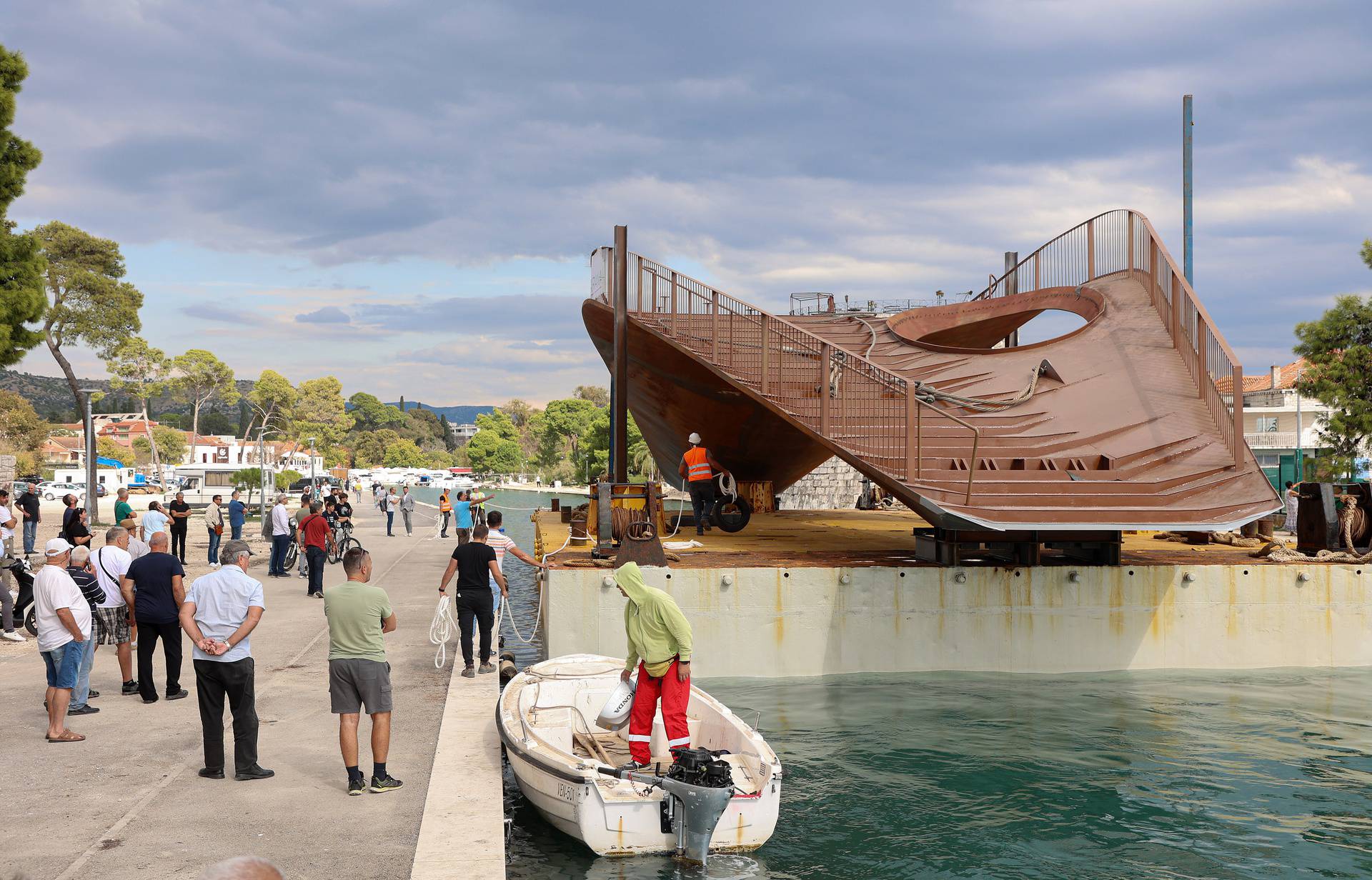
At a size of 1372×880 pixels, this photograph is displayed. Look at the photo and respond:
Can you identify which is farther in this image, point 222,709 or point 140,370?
point 140,370

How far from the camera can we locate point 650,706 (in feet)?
26.5

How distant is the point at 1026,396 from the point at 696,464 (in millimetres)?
6309

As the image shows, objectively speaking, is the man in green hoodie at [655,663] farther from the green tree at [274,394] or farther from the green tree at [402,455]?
the green tree at [402,455]

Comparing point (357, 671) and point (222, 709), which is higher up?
point (357, 671)

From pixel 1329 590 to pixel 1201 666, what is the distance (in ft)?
7.79

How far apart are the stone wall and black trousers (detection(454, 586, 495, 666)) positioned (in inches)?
2031

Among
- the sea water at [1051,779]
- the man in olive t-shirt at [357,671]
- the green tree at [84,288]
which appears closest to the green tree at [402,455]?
the green tree at [84,288]

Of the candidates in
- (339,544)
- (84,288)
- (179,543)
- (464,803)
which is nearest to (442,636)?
(464,803)

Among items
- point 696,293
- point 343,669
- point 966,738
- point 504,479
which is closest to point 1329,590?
point 966,738

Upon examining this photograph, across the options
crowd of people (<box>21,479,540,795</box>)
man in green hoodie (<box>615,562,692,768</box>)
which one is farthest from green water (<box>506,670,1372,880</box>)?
crowd of people (<box>21,479,540,795</box>)

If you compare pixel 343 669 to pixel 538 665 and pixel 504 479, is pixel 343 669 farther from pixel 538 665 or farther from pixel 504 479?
pixel 504 479

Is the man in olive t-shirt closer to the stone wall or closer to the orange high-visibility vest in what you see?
the orange high-visibility vest

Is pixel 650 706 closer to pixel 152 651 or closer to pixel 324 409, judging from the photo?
pixel 152 651

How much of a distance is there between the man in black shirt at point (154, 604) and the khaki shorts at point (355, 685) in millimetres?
3605
